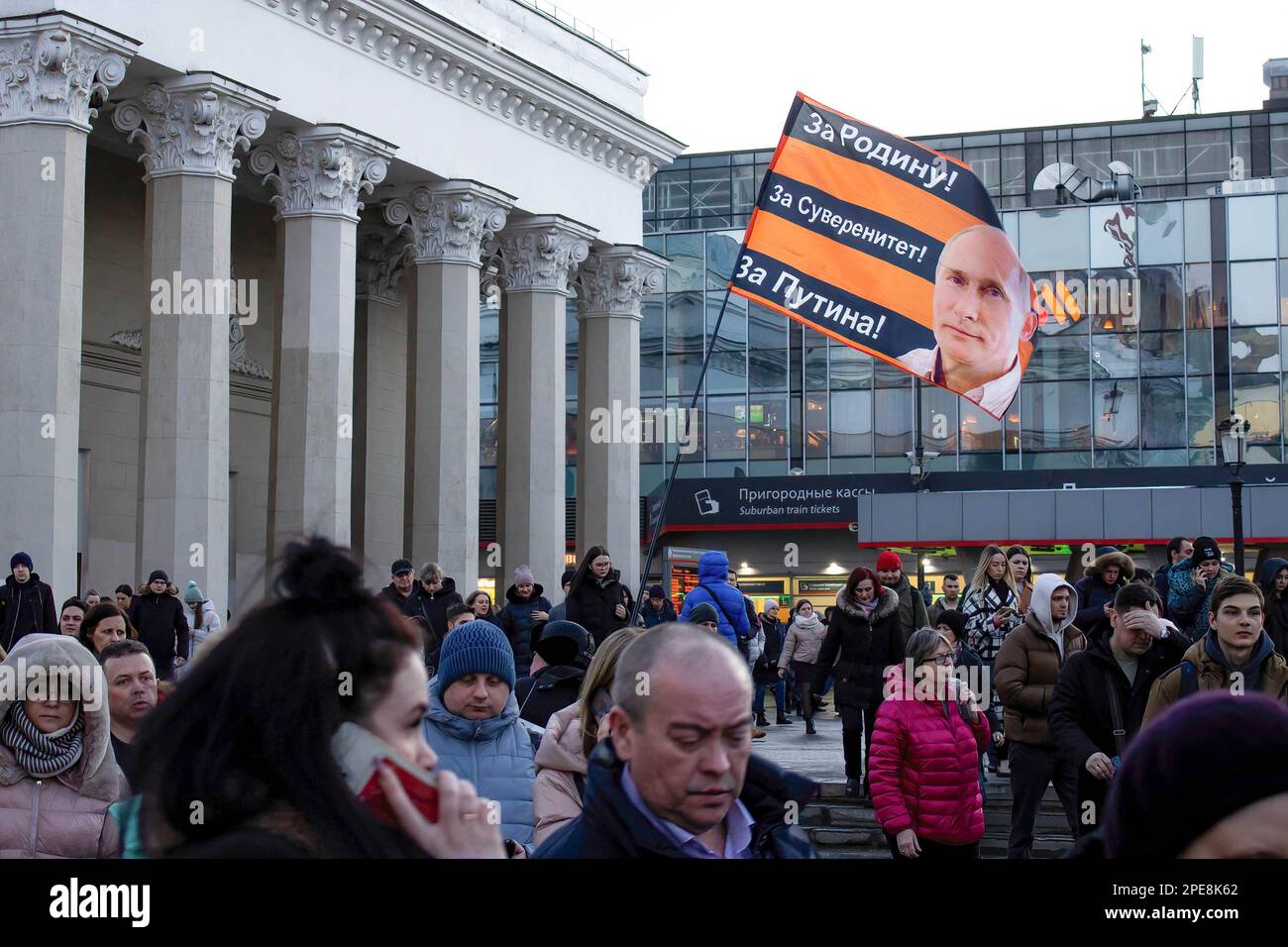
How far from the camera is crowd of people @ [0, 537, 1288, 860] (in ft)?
7.66

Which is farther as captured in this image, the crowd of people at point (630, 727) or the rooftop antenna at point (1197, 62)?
the rooftop antenna at point (1197, 62)

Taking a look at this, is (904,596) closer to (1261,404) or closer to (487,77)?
(487,77)

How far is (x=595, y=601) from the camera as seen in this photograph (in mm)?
15625

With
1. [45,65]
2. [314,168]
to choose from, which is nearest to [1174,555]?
[45,65]

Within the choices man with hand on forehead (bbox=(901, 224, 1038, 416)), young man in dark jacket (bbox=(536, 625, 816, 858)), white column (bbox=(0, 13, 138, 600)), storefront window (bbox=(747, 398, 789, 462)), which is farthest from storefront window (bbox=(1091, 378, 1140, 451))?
young man in dark jacket (bbox=(536, 625, 816, 858))

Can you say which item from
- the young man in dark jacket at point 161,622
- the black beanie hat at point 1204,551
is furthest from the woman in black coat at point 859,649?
the young man in dark jacket at point 161,622

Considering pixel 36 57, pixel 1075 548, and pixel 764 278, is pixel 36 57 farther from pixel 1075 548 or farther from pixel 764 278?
pixel 1075 548

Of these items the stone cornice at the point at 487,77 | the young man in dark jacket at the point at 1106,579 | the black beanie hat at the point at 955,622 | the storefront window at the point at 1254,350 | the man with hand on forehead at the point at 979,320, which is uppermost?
the stone cornice at the point at 487,77

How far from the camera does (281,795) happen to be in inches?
92.2

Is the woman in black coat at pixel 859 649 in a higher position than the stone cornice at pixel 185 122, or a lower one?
lower

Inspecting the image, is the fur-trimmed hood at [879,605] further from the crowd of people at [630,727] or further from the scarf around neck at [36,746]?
the scarf around neck at [36,746]

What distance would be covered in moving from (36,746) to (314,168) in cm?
2236

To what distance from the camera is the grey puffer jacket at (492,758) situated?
6.23 meters

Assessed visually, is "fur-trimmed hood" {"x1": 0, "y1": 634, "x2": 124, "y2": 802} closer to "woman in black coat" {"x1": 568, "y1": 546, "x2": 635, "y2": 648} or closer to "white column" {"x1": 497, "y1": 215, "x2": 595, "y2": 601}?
"woman in black coat" {"x1": 568, "y1": 546, "x2": 635, "y2": 648}
